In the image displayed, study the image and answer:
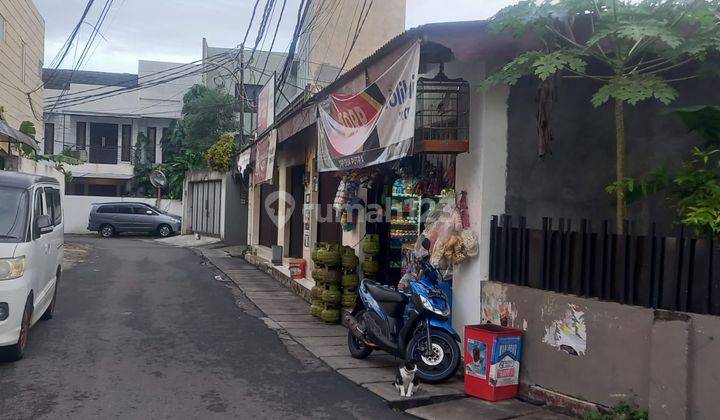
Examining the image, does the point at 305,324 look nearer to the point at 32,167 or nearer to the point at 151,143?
the point at 32,167

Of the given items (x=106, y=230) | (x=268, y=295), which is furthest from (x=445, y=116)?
(x=106, y=230)

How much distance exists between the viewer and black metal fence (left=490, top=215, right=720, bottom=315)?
4.97 m

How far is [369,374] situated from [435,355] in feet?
2.82

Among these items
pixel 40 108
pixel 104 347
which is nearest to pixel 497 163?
pixel 104 347

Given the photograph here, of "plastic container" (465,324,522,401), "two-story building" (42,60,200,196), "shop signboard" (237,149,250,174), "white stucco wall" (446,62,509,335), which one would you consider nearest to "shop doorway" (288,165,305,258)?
"shop signboard" (237,149,250,174)

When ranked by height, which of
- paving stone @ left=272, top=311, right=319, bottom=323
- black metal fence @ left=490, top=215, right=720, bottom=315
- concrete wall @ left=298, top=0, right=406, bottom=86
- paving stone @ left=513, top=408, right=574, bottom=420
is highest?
concrete wall @ left=298, top=0, right=406, bottom=86

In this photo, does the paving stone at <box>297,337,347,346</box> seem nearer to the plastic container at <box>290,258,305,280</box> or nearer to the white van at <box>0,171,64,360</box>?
the white van at <box>0,171,64,360</box>

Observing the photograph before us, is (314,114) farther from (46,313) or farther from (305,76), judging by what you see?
(305,76)

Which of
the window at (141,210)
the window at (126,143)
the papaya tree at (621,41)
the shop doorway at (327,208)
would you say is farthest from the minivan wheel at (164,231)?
the papaya tree at (621,41)

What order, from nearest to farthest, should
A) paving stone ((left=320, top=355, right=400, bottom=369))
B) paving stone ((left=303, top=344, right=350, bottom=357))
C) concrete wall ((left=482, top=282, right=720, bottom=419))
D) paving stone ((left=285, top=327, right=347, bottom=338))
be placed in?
concrete wall ((left=482, top=282, right=720, bottom=419)), paving stone ((left=320, top=355, right=400, bottom=369)), paving stone ((left=303, top=344, right=350, bottom=357)), paving stone ((left=285, top=327, right=347, bottom=338))

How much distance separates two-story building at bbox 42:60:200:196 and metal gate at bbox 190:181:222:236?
394 inches

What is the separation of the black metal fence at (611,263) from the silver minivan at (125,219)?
2510 cm

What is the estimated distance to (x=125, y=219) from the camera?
2920 centimetres

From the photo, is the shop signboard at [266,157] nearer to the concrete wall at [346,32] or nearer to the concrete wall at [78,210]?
the concrete wall at [346,32]
